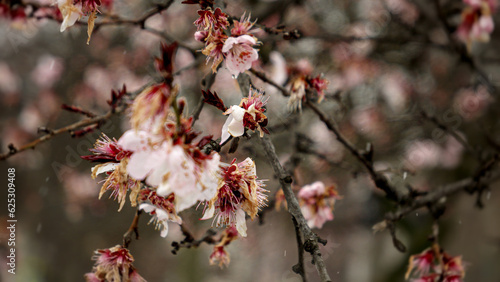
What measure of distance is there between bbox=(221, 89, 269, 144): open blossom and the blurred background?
757 mm

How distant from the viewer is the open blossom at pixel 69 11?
791mm

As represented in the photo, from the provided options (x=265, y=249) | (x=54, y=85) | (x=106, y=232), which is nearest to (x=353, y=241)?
(x=265, y=249)

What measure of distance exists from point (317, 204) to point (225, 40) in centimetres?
69

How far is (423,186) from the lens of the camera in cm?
352

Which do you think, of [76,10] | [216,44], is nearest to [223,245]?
[216,44]

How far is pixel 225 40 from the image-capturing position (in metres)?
0.80

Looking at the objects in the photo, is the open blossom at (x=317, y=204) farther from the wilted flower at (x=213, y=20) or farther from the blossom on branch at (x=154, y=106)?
the blossom on branch at (x=154, y=106)

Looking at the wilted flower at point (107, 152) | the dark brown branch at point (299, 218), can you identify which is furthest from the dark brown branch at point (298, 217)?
the wilted flower at point (107, 152)

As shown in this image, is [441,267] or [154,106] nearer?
[154,106]

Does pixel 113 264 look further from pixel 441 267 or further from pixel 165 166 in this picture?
pixel 441 267

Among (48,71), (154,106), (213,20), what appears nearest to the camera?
(154,106)

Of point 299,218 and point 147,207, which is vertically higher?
point 299,218

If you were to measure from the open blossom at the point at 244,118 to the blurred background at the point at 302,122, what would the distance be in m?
0.76

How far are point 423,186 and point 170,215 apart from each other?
10.7 feet
